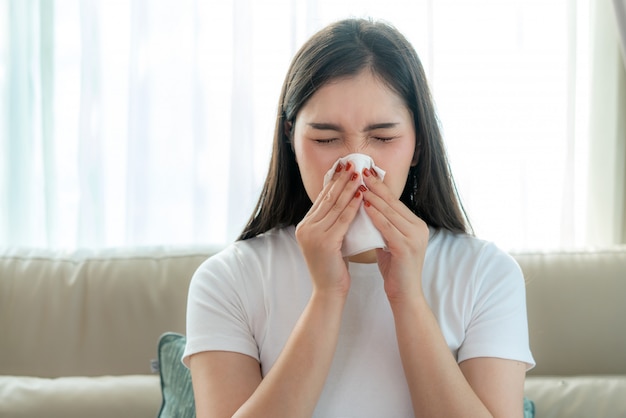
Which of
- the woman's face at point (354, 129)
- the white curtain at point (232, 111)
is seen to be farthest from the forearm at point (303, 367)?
the white curtain at point (232, 111)

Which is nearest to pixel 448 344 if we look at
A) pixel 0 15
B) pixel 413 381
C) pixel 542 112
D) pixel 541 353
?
pixel 413 381

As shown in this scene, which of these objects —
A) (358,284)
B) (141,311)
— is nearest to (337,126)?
(358,284)

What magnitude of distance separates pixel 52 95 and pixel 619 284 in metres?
1.86

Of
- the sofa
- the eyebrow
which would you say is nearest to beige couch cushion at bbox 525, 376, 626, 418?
the sofa

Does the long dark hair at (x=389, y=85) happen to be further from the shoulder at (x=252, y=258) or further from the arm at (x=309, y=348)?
the arm at (x=309, y=348)

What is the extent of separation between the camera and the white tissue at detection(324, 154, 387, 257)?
124cm

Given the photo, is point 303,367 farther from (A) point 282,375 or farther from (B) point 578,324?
(B) point 578,324

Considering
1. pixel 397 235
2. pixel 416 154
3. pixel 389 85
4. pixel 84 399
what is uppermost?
pixel 389 85

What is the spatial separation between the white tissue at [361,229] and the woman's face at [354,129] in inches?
1.0

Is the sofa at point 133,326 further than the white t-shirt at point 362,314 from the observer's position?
Yes

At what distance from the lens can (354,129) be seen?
1.27 meters

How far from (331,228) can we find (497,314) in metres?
0.34

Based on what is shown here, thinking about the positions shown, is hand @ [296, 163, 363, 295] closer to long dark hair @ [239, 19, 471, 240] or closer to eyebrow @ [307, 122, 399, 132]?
eyebrow @ [307, 122, 399, 132]

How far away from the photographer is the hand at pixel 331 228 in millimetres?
1235
